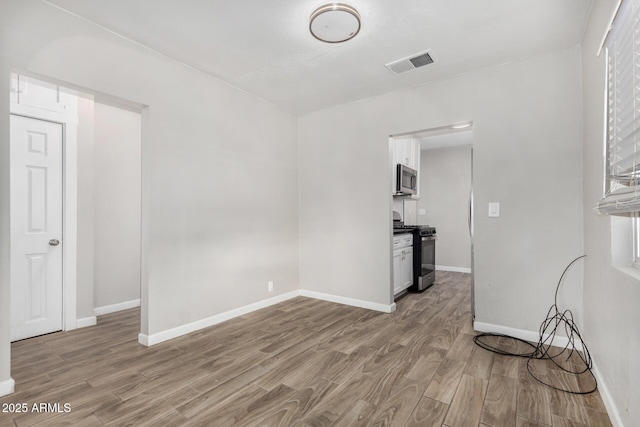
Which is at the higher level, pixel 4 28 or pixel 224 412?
pixel 4 28

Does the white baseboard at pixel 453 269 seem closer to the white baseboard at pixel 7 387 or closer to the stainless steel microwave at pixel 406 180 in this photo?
the stainless steel microwave at pixel 406 180

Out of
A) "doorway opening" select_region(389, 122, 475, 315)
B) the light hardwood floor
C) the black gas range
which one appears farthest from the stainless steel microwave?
the light hardwood floor

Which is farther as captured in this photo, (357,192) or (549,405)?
(357,192)

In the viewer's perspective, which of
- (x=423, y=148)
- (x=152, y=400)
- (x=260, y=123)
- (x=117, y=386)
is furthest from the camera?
(x=423, y=148)

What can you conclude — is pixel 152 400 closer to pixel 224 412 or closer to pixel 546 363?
pixel 224 412

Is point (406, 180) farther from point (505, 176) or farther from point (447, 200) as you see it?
point (447, 200)

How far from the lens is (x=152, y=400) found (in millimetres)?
1913

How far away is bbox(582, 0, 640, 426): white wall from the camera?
1.39m

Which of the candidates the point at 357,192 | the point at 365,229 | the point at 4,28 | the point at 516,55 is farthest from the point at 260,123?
the point at 516,55

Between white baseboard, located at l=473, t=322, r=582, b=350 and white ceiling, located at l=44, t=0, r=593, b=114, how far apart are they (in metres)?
2.46

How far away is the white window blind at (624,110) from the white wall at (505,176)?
0.98 meters

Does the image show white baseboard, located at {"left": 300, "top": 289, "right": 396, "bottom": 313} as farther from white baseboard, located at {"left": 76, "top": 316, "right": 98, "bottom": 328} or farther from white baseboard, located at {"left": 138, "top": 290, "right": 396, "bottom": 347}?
white baseboard, located at {"left": 76, "top": 316, "right": 98, "bottom": 328}

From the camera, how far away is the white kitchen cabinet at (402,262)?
13.1ft

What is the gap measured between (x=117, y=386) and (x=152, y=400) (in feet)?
1.14
